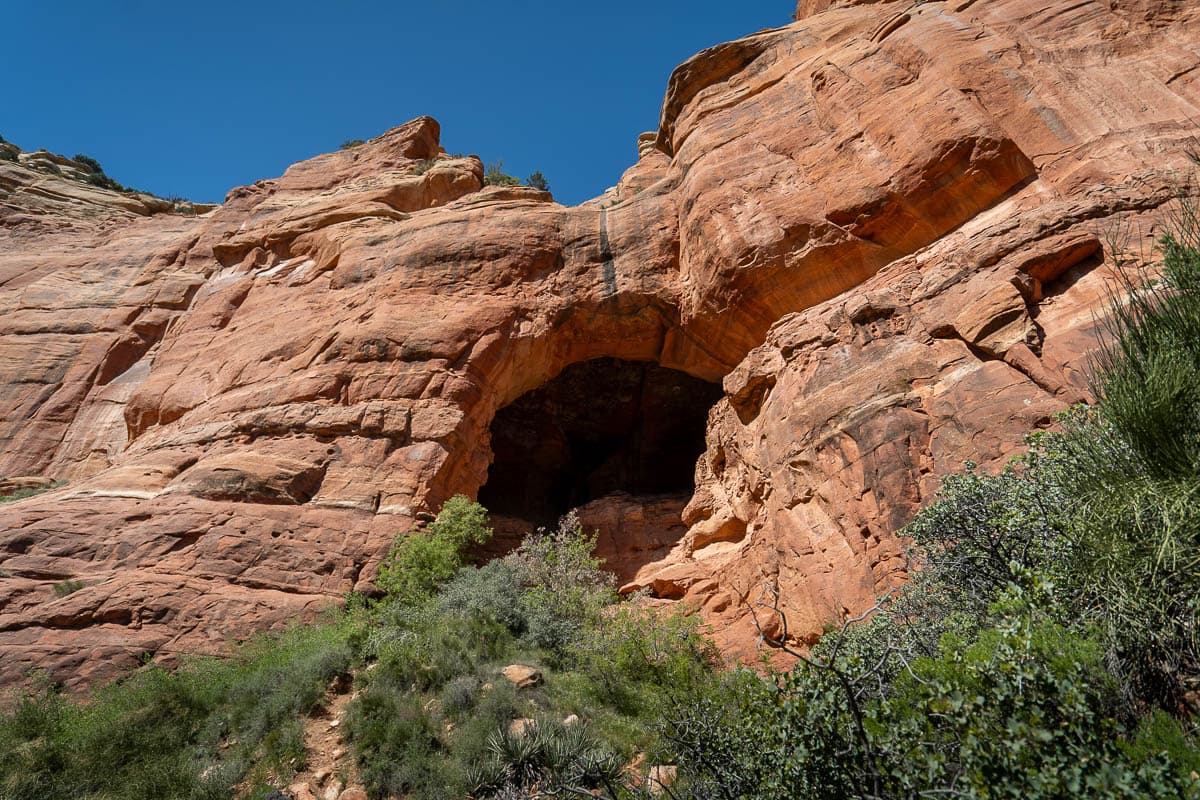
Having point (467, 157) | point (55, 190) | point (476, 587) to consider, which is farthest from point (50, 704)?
point (55, 190)

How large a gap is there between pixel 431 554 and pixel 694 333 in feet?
26.2

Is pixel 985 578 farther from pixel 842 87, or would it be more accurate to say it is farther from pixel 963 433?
pixel 842 87

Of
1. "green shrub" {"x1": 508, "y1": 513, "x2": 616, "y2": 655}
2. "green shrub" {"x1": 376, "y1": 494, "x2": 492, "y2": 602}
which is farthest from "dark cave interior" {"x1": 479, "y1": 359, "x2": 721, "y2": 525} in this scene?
"green shrub" {"x1": 376, "y1": 494, "x2": 492, "y2": 602}

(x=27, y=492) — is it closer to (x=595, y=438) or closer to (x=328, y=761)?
(x=328, y=761)

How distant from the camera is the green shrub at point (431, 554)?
11711 millimetres

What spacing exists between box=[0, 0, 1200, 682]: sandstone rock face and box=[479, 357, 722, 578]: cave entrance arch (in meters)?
3.98

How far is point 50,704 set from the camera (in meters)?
8.77

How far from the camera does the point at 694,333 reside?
15734mm

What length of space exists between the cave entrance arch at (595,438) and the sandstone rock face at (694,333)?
13.1 ft

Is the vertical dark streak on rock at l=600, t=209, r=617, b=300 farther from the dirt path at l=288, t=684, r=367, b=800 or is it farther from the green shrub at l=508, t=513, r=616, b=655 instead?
the dirt path at l=288, t=684, r=367, b=800

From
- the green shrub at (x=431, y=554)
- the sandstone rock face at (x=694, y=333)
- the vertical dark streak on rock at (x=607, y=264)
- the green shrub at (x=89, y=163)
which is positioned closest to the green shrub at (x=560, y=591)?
the green shrub at (x=431, y=554)

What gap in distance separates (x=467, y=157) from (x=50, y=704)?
20105 mm

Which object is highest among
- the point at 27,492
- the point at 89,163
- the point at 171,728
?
the point at 89,163

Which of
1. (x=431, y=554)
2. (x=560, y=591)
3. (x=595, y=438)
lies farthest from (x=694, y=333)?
(x=595, y=438)
